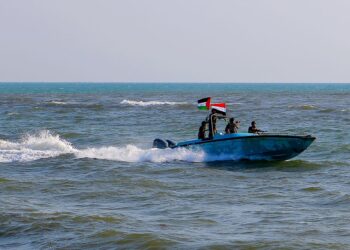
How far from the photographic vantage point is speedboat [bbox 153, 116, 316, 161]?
22.3 m

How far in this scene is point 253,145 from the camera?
22.5 metres

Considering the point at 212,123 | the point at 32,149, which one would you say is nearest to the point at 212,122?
the point at 212,123

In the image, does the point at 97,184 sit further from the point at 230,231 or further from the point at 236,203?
the point at 230,231

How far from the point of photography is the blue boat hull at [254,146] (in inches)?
878

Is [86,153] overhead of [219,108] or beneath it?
beneath

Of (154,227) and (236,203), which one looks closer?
(154,227)

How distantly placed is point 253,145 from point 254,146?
0.19 feet

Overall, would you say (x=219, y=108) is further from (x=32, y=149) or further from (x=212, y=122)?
(x=32, y=149)

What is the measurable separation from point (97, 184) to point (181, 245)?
7.19 m

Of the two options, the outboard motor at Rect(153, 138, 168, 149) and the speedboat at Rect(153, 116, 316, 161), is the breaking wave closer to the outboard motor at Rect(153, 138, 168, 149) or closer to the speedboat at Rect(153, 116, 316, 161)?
the outboard motor at Rect(153, 138, 168, 149)

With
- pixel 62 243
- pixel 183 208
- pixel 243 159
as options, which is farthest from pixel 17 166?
pixel 62 243

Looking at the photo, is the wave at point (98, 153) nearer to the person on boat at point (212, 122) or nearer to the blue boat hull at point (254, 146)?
the blue boat hull at point (254, 146)

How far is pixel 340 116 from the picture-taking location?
1816 inches

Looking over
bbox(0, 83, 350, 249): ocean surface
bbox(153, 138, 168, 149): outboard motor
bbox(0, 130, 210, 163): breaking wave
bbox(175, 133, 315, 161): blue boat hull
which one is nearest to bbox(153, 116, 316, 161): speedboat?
bbox(175, 133, 315, 161): blue boat hull
